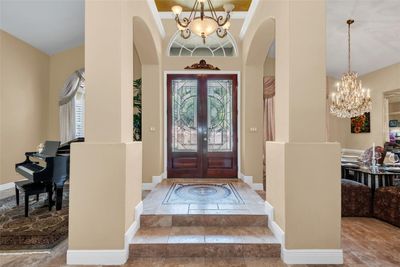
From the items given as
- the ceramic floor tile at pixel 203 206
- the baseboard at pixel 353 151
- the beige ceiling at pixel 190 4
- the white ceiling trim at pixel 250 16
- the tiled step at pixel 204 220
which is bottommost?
the tiled step at pixel 204 220

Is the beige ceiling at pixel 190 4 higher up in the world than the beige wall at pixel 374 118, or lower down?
higher up

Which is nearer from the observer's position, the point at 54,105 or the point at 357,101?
the point at 357,101

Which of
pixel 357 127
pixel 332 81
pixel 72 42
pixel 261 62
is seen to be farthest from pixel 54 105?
pixel 357 127

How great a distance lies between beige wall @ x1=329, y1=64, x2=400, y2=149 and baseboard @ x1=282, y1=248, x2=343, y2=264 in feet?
17.0

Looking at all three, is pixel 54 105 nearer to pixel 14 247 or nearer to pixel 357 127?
pixel 14 247

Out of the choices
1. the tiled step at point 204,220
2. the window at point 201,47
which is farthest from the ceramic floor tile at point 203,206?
the window at point 201,47

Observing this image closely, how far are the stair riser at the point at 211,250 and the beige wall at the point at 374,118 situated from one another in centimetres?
559

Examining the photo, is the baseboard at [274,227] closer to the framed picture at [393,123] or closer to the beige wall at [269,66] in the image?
the beige wall at [269,66]

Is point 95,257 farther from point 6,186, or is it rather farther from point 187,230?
point 6,186

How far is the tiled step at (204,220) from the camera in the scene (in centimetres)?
309

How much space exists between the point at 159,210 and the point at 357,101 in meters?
4.37

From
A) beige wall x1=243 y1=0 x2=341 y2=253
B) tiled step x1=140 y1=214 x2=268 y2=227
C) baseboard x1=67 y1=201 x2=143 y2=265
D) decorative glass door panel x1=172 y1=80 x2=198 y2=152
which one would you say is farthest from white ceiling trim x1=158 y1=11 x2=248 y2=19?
baseboard x1=67 y1=201 x2=143 y2=265

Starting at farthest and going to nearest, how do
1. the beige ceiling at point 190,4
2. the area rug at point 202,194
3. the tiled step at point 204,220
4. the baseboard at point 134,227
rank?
the beige ceiling at point 190,4 → the area rug at point 202,194 → the tiled step at point 204,220 → the baseboard at point 134,227

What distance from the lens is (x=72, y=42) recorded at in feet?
21.0
